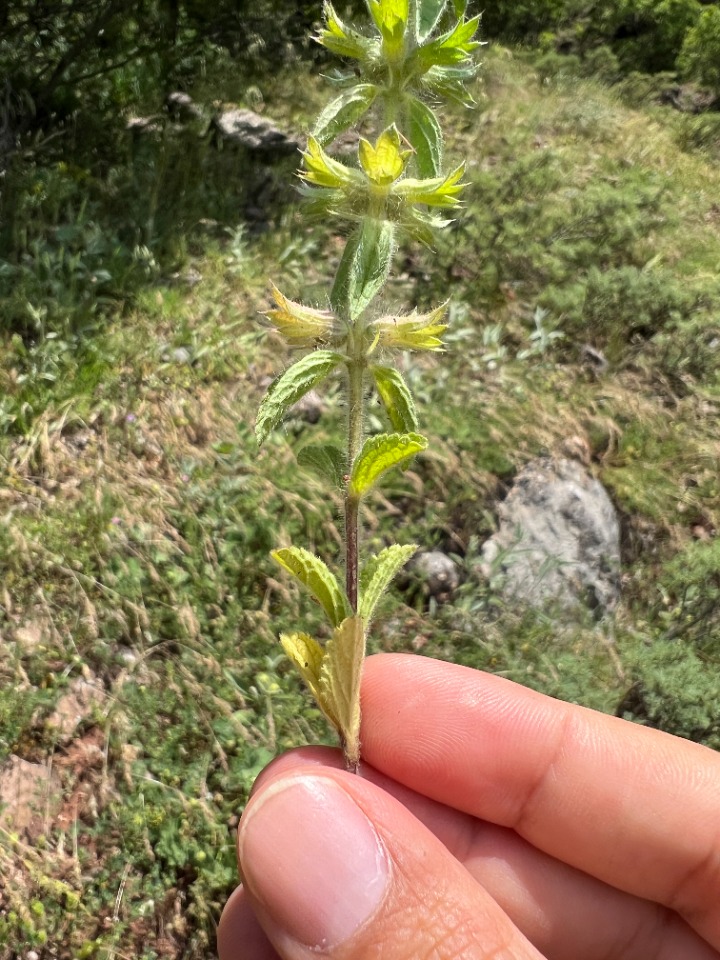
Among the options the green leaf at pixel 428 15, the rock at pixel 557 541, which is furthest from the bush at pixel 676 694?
the green leaf at pixel 428 15

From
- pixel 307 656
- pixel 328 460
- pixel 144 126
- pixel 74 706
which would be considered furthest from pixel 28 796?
pixel 144 126

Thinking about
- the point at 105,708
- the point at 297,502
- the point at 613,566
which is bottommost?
the point at 105,708

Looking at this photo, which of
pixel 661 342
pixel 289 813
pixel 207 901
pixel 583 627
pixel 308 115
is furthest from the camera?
pixel 308 115

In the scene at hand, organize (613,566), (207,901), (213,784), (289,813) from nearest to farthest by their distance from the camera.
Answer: (289,813) → (207,901) → (213,784) → (613,566)

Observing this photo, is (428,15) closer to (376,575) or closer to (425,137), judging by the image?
(425,137)

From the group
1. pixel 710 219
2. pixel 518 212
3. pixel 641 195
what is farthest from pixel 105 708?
pixel 710 219

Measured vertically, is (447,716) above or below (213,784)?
above

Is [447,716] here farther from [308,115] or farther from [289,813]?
[308,115]
